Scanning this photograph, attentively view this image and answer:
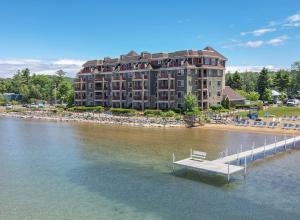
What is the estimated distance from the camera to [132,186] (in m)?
26.2

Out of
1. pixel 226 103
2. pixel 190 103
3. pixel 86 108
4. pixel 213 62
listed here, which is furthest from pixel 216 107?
pixel 86 108

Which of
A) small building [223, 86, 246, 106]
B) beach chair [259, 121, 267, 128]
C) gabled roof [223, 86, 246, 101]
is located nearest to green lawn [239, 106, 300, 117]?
small building [223, 86, 246, 106]

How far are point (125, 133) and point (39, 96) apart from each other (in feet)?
298

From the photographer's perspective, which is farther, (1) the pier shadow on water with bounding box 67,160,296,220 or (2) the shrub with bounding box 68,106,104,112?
(2) the shrub with bounding box 68,106,104,112

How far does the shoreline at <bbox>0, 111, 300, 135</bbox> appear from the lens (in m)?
57.5

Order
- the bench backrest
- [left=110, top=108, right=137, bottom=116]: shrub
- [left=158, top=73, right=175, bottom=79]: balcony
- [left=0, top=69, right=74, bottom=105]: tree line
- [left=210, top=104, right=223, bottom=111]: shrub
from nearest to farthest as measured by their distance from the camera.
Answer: the bench backrest, [left=210, top=104, right=223, bottom=111]: shrub, [left=158, top=73, right=175, bottom=79]: balcony, [left=110, top=108, right=137, bottom=116]: shrub, [left=0, top=69, right=74, bottom=105]: tree line

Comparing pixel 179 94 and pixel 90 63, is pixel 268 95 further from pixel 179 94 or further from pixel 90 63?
pixel 90 63

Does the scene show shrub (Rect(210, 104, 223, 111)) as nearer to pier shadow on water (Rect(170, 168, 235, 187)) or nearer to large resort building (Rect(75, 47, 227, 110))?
large resort building (Rect(75, 47, 227, 110))

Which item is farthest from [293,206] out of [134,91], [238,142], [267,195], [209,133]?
[134,91]

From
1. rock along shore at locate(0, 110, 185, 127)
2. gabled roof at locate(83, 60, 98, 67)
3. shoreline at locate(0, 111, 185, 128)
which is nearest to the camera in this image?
shoreline at locate(0, 111, 185, 128)

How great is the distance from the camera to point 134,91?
284ft

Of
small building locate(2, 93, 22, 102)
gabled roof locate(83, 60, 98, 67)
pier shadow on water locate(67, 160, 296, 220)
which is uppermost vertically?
gabled roof locate(83, 60, 98, 67)

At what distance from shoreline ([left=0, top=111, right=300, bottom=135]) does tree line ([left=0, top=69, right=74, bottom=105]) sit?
1887 cm

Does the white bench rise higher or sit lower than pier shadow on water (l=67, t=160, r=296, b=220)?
higher
